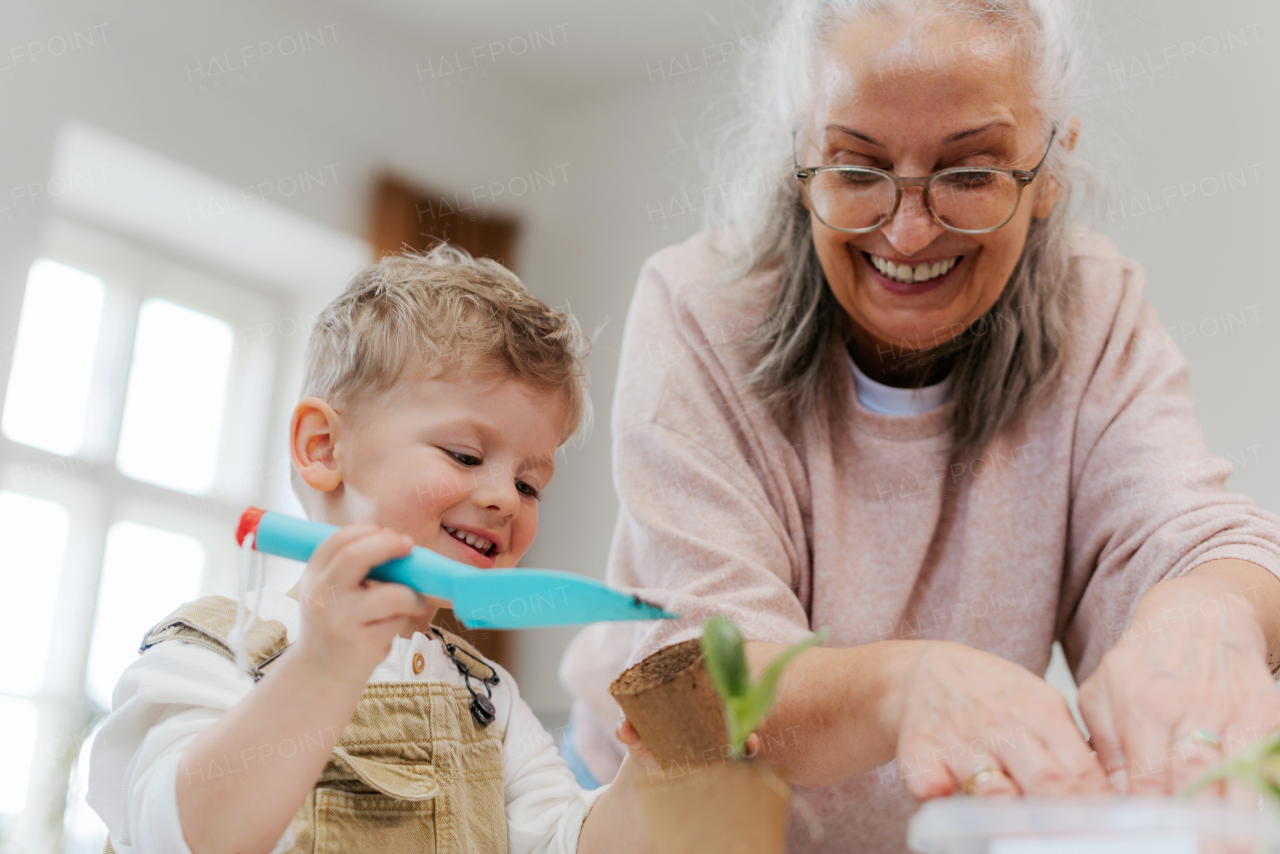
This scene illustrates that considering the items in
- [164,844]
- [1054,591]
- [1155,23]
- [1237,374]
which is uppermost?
[1155,23]

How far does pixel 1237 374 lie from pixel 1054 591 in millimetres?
1244

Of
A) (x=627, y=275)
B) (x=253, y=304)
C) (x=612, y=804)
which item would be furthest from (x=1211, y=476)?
(x=253, y=304)

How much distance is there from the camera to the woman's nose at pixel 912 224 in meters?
1.10

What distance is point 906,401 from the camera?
128cm

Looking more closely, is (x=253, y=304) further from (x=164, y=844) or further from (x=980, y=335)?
(x=164, y=844)

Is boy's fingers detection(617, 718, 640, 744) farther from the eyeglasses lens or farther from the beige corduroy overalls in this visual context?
the eyeglasses lens

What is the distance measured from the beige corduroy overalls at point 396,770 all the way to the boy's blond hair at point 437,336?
235 mm

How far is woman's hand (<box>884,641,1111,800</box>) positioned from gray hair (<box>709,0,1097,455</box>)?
543 mm

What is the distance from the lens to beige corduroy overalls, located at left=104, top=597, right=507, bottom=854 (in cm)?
83

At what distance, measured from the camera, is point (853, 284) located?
121cm

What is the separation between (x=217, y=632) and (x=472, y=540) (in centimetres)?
21

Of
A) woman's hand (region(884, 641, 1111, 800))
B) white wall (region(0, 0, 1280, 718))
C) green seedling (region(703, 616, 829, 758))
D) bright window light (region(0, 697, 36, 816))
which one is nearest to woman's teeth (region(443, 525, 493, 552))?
woman's hand (region(884, 641, 1111, 800))

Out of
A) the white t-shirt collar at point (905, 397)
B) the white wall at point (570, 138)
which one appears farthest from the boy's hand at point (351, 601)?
the white wall at point (570, 138)

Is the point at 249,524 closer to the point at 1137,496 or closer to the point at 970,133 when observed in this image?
the point at 970,133
